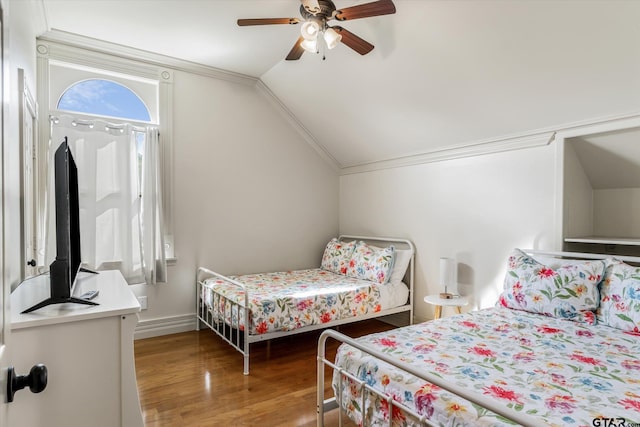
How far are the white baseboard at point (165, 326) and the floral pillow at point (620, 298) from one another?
3.40 m

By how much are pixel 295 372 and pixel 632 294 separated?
221cm

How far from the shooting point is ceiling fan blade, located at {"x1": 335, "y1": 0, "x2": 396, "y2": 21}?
1.99 m

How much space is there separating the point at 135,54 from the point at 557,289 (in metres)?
3.94

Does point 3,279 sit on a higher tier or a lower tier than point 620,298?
higher

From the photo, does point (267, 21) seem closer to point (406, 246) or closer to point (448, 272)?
point (448, 272)

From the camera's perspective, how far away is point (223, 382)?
2568mm

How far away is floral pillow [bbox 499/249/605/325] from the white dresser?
7.70 ft

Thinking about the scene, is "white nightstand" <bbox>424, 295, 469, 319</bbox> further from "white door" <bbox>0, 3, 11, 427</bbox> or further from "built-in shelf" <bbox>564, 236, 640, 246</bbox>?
"white door" <bbox>0, 3, 11, 427</bbox>

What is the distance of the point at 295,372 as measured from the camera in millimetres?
2740

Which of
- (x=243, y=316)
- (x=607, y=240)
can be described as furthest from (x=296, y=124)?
(x=607, y=240)

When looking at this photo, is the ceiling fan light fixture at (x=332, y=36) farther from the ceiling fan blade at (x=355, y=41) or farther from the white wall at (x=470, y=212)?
the white wall at (x=470, y=212)

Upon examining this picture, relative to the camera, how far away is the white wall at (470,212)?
2863 mm

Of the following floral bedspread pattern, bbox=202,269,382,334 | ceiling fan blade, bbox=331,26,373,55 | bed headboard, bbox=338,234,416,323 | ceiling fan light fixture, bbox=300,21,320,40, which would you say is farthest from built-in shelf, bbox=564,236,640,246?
ceiling fan light fixture, bbox=300,21,320,40

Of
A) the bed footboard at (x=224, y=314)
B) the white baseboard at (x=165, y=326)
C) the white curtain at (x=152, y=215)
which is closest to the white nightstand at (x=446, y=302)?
the bed footboard at (x=224, y=314)
